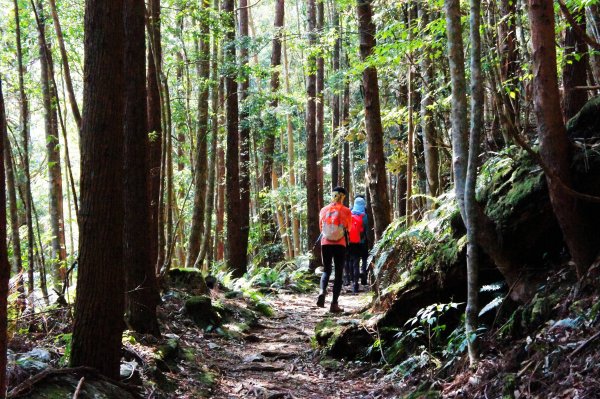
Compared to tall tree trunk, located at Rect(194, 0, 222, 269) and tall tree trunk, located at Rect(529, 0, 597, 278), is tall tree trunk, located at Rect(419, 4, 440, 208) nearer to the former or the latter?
tall tree trunk, located at Rect(194, 0, 222, 269)

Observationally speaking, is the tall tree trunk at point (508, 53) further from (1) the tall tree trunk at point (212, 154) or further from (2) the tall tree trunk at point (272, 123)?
(2) the tall tree trunk at point (272, 123)

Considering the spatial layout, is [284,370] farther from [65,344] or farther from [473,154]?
[473,154]

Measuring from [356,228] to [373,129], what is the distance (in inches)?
144

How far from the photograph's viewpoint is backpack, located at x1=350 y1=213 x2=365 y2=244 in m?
13.6

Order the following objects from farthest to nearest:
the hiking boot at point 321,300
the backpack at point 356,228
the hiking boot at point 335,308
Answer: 1. the backpack at point 356,228
2. the hiking boot at point 321,300
3. the hiking boot at point 335,308

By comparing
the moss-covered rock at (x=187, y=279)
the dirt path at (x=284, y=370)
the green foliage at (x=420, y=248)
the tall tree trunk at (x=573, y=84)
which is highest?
the tall tree trunk at (x=573, y=84)

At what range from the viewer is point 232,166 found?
14.8m

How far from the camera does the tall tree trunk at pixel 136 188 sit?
7.14m

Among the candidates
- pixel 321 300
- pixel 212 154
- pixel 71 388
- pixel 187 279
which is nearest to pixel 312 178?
pixel 212 154

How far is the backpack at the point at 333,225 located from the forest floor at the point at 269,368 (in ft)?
4.90

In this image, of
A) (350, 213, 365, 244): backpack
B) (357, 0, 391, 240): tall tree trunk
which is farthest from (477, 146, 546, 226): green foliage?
(350, 213, 365, 244): backpack

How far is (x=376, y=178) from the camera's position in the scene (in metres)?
10.6

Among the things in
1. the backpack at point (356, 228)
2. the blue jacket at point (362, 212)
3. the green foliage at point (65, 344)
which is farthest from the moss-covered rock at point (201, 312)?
the blue jacket at point (362, 212)

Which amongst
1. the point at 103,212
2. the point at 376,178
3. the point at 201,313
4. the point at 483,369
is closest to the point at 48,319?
the point at 103,212
